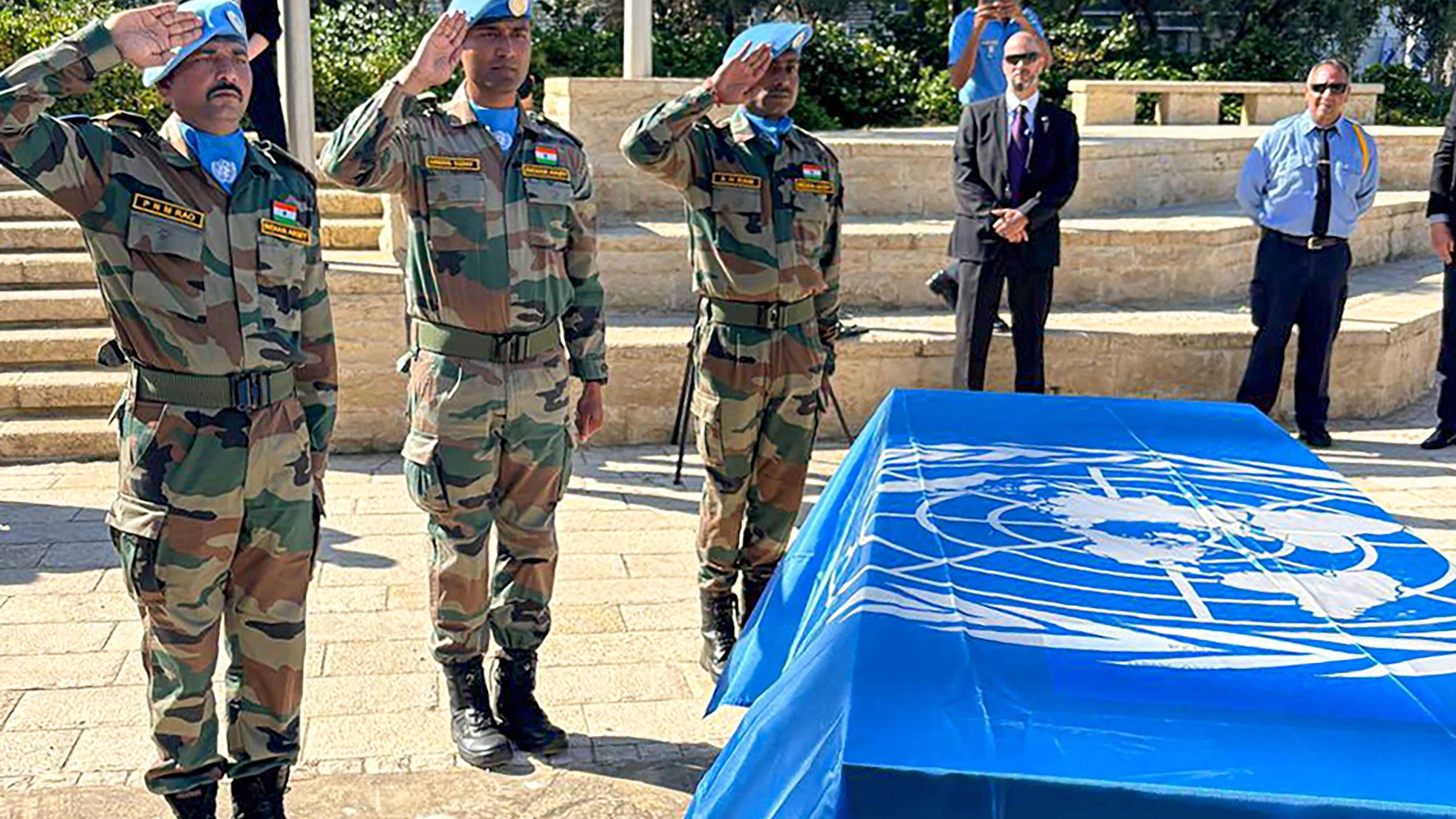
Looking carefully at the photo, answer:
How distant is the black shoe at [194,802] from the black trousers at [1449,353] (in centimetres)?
672

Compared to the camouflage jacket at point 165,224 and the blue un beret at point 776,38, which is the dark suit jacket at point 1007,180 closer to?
the blue un beret at point 776,38

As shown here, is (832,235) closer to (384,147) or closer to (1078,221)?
(384,147)

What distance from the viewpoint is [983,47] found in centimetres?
842

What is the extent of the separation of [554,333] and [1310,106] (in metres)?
5.02

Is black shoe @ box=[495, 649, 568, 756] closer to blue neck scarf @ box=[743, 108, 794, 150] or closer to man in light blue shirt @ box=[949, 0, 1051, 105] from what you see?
blue neck scarf @ box=[743, 108, 794, 150]

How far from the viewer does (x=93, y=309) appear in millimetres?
7691

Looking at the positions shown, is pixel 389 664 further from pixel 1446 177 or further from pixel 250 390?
pixel 1446 177

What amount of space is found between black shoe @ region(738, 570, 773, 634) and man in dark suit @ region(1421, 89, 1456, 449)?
4.66 m

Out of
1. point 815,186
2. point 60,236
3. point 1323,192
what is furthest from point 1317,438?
point 60,236

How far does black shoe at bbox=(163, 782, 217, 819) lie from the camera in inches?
131

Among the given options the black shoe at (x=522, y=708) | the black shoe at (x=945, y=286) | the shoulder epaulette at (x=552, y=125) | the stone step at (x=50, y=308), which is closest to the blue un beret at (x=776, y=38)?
the shoulder epaulette at (x=552, y=125)

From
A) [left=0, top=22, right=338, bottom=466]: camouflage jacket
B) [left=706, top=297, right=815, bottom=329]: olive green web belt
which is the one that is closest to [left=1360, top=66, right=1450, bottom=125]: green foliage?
[left=706, top=297, right=815, bottom=329]: olive green web belt

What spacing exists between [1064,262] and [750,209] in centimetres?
465

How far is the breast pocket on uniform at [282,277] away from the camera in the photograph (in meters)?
3.30
